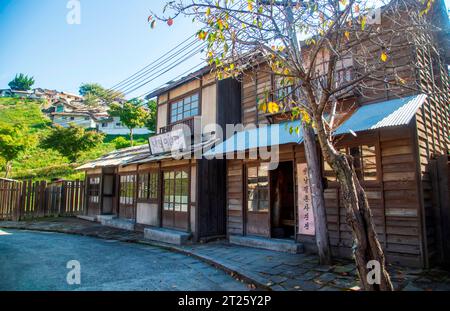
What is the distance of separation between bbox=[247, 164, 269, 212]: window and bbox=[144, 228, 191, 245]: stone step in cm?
234

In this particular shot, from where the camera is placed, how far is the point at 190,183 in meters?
9.75

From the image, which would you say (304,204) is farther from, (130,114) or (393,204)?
(130,114)

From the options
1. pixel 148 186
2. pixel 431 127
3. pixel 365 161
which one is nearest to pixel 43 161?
pixel 148 186

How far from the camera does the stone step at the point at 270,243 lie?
23.7ft

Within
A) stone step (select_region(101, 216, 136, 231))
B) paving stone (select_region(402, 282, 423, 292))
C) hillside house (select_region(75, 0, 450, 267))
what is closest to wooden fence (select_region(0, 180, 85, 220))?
stone step (select_region(101, 216, 136, 231))

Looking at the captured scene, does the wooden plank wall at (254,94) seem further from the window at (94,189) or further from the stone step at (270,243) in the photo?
the window at (94,189)

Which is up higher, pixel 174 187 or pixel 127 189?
pixel 174 187

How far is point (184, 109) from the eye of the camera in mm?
11812

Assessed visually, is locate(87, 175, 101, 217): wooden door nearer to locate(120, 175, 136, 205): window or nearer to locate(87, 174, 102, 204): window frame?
locate(87, 174, 102, 204): window frame

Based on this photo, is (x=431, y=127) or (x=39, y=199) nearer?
(x=431, y=127)

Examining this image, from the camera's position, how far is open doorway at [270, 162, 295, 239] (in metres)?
8.62

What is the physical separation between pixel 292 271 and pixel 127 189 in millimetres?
10180
